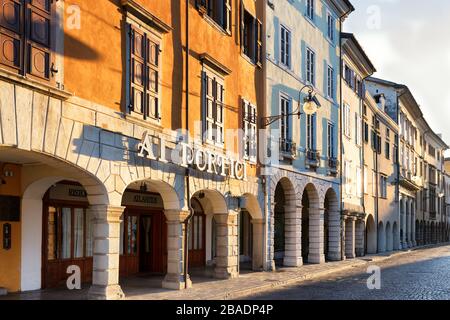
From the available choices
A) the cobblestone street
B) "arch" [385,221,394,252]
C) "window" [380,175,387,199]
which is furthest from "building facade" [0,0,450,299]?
"arch" [385,221,394,252]

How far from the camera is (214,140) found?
18.0 meters

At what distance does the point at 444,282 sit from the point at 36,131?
1559 centimetres

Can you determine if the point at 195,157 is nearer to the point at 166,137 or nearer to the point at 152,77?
the point at 166,137

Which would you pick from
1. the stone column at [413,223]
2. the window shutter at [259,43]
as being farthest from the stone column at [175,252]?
the stone column at [413,223]

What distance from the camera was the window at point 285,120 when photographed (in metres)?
23.9

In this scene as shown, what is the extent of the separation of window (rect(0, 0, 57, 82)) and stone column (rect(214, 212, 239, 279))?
30.6 ft

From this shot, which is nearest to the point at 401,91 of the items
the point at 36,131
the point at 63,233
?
the point at 63,233

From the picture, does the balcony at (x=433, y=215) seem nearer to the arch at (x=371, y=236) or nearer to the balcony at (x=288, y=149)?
the arch at (x=371, y=236)

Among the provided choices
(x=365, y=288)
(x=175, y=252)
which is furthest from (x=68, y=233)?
(x=365, y=288)

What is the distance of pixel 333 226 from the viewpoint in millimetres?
30656

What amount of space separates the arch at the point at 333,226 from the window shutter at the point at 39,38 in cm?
2128

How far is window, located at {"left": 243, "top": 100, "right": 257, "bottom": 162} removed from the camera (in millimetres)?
20609
